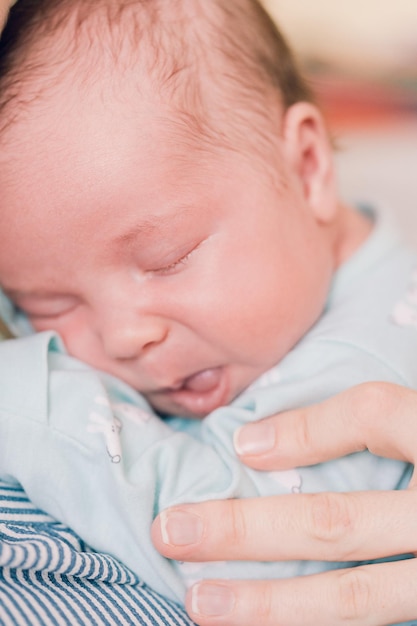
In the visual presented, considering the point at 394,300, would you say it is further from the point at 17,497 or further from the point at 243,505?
the point at 17,497

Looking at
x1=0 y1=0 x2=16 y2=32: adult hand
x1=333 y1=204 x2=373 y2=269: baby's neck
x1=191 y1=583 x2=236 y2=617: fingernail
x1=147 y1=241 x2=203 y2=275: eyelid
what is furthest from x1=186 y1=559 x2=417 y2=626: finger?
x1=0 y1=0 x2=16 y2=32: adult hand

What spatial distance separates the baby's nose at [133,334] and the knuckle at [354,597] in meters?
0.42

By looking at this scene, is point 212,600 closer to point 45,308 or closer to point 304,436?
point 304,436

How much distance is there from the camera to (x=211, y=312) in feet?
3.70

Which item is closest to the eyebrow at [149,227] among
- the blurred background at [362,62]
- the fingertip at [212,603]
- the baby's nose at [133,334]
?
the baby's nose at [133,334]

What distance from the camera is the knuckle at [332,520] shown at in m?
0.94

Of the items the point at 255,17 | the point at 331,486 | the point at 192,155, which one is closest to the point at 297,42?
the point at 255,17

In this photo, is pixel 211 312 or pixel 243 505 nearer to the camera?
pixel 243 505

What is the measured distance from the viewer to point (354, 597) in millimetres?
911

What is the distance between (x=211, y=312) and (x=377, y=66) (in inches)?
69.3

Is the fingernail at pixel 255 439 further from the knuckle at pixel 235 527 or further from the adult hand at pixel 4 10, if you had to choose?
the adult hand at pixel 4 10

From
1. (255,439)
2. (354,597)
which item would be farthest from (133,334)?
(354,597)

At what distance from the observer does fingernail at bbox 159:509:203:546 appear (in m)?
0.94

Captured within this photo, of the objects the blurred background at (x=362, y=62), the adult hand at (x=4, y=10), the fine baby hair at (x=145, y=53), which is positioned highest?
the adult hand at (x=4, y=10)
